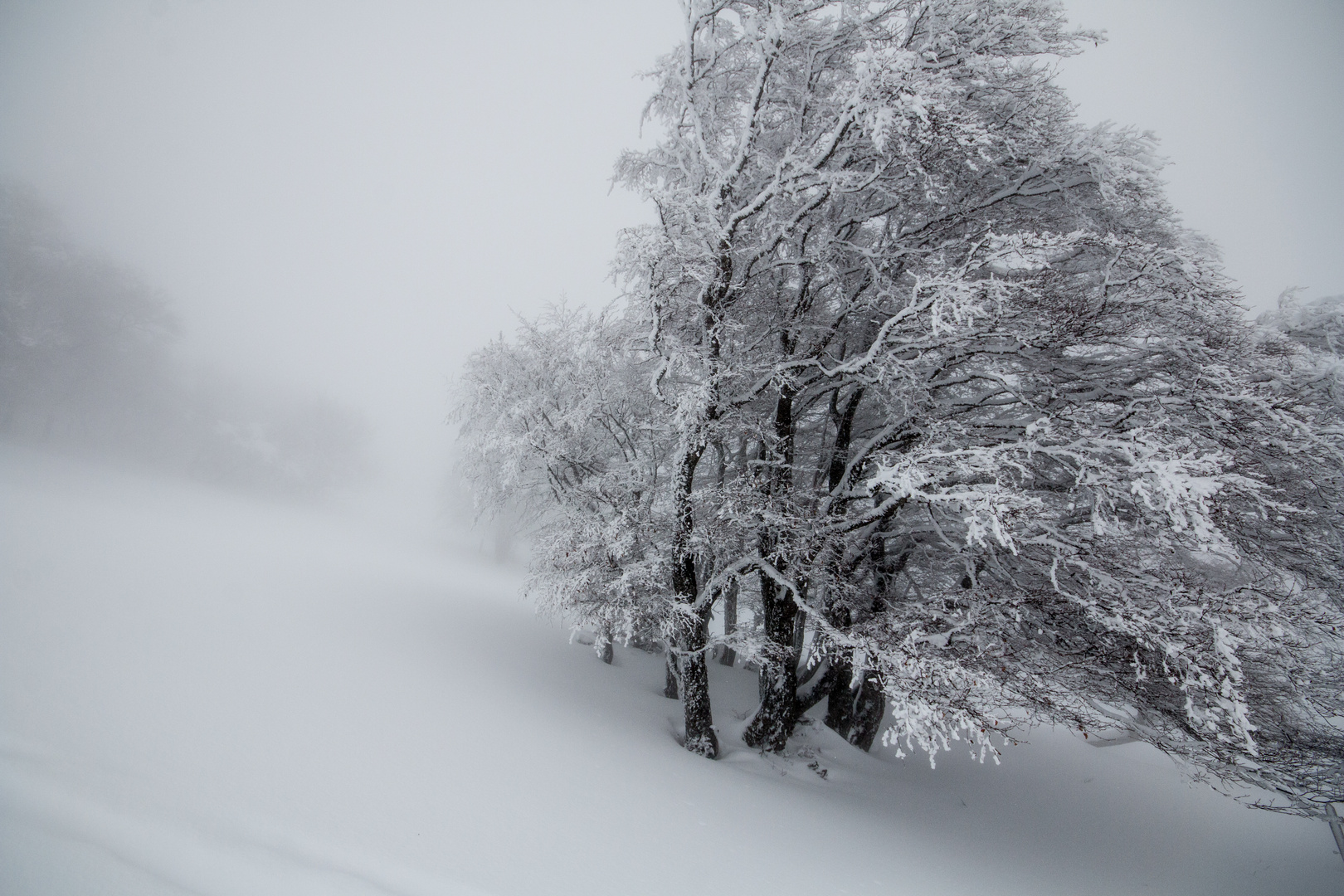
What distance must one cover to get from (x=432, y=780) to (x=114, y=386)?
38.5 metres

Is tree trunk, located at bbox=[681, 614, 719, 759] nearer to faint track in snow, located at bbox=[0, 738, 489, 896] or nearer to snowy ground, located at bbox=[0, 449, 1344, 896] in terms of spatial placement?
snowy ground, located at bbox=[0, 449, 1344, 896]

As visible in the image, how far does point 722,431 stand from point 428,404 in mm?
153501

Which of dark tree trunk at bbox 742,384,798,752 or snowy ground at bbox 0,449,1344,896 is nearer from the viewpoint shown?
snowy ground at bbox 0,449,1344,896

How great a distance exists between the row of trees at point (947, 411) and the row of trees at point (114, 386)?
3103 cm

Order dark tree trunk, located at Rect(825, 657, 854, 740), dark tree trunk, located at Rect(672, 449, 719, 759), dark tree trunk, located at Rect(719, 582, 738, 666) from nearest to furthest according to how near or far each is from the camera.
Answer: dark tree trunk, located at Rect(672, 449, 719, 759) → dark tree trunk, located at Rect(719, 582, 738, 666) → dark tree trunk, located at Rect(825, 657, 854, 740)

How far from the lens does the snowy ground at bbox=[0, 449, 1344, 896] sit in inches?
156

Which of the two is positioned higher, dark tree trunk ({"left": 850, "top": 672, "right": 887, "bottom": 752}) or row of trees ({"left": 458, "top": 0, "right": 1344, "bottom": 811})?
row of trees ({"left": 458, "top": 0, "right": 1344, "bottom": 811})

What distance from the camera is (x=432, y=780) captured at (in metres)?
Answer: 5.34

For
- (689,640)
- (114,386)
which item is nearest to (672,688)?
(689,640)

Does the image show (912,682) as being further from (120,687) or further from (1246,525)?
(120,687)

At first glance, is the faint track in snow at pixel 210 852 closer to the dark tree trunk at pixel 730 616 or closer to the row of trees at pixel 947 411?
the row of trees at pixel 947 411

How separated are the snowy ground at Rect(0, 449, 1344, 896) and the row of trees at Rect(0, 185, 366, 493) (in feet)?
61.7

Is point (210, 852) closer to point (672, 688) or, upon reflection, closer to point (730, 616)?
point (672, 688)

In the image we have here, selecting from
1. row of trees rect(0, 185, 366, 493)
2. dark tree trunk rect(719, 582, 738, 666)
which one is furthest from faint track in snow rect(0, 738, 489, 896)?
row of trees rect(0, 185, 366, 493)
